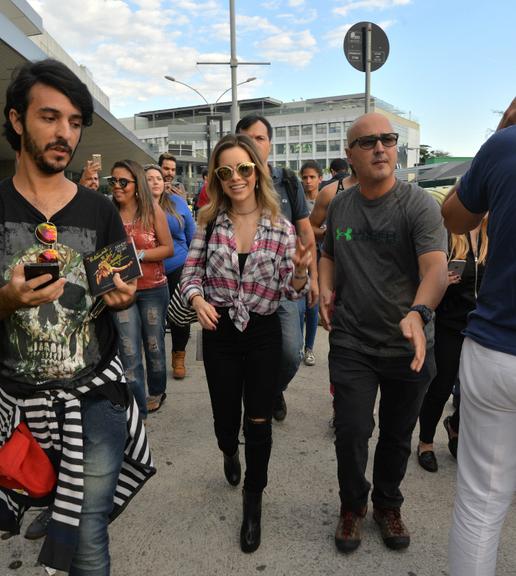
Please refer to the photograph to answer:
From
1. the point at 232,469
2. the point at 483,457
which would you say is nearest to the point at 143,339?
the point at 232,469

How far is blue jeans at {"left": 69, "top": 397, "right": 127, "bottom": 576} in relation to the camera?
5.83 ft

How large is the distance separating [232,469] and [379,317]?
136 centimetres

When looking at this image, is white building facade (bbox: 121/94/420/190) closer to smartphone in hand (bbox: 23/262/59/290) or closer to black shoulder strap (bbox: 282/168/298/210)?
black shoulder strap (bbox: 282/168/298/210)

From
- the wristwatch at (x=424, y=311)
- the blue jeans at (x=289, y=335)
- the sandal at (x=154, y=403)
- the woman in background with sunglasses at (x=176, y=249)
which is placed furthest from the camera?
the woman in background with sunglasses at (x=176, y=249)

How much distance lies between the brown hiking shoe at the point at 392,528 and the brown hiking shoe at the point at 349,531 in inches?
4.5

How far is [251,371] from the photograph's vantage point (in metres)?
2.63

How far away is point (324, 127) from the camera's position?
96.9 meters

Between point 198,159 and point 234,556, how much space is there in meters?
43.9

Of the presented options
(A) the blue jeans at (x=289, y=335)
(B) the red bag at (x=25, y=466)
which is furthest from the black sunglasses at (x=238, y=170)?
(B) the red bag at (x=25, y=466)

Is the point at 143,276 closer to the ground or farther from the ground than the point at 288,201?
closer to the ground

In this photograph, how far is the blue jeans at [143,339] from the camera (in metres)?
3.80

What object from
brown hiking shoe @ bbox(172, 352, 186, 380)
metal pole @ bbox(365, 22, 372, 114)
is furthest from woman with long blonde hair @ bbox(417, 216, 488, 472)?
metal pole @ bbox(365, 22, 372, 114)

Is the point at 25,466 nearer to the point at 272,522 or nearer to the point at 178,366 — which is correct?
the point at 272,522

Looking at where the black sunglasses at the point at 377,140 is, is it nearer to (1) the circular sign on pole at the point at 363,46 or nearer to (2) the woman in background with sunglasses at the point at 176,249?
(2) the woman in background with sunglasses at the point at 176,249
